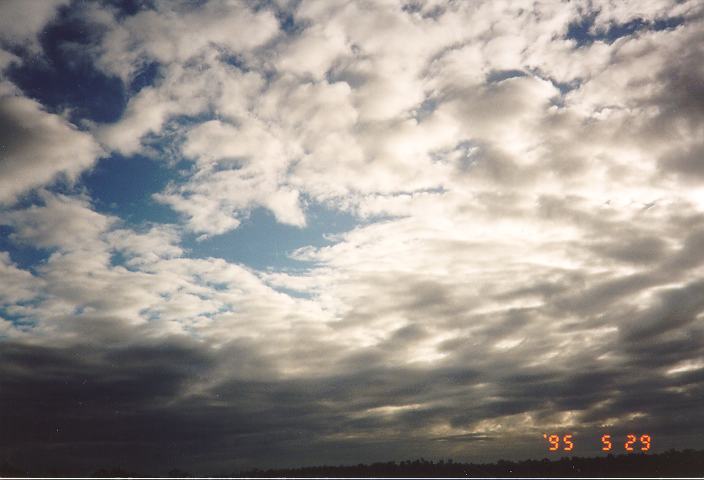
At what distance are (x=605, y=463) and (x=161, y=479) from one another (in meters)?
194

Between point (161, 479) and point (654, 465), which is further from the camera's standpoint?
point (654, 465)

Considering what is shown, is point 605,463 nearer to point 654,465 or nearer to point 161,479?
point 654,465

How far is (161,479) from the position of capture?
196 ft

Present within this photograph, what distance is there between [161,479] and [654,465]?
214 metres

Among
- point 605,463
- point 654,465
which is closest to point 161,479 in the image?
point 605,463

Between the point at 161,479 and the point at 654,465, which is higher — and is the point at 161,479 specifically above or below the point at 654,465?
above

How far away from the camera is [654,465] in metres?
196

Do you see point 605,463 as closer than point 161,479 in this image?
No

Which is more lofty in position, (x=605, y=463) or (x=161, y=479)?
(x=161, y=479)

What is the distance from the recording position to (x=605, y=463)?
191375 millimetres
